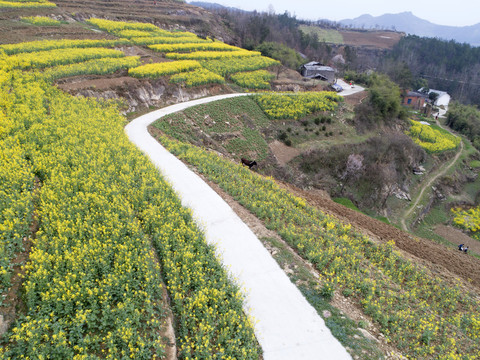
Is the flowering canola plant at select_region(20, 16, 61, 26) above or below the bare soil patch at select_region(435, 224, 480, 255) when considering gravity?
above

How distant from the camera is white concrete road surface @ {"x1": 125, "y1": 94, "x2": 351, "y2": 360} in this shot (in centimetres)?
774

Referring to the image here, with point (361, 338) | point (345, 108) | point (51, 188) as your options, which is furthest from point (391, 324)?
point (345, 108)

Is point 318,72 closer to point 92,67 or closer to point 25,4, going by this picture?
point 92,67

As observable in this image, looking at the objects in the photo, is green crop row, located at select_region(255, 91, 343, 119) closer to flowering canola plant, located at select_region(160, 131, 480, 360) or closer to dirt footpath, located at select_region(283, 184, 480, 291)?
dirt footpath, located at select_region(283, 184, 480, 291)

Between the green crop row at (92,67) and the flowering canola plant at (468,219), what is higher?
the green crop row at (92,67)

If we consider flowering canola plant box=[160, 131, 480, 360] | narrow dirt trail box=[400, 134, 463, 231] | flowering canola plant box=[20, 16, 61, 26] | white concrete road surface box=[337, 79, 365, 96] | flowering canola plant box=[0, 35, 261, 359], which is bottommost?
narrow dirt trail box=[400, 134, 463, 231]

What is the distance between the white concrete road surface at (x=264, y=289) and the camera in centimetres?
774

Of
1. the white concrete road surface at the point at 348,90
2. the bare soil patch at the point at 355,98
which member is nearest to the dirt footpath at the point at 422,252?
the bare soil patch at the point at 355,98

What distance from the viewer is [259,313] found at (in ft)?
27.9

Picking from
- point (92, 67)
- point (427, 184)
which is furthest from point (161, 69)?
point (427, 184)

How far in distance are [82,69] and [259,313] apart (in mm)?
28915

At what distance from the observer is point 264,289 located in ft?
30.8

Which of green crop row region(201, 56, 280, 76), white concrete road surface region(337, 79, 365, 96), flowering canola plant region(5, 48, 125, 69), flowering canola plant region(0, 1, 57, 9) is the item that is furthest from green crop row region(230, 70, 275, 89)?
flowering canola plant region(0, 1, 57, 9)

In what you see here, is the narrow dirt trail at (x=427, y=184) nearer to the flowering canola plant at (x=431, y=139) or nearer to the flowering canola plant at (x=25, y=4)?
the flowering canola plant at (x=431, y=139)
